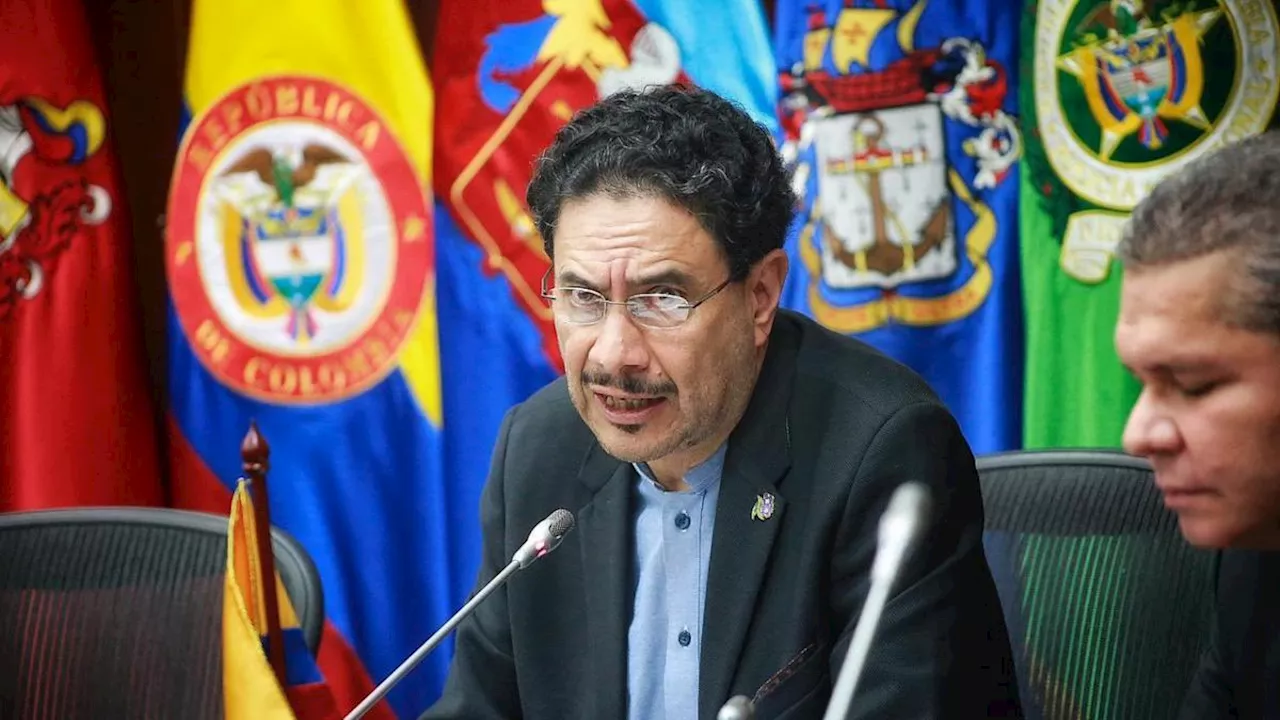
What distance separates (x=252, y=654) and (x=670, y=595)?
584 millimetres

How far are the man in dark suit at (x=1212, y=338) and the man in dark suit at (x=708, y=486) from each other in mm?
476

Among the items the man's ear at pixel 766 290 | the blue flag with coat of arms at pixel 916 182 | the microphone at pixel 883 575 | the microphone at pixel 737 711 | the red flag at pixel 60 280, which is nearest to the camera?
the microphone at pixel 883 575

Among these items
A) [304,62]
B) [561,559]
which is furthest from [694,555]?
[304,62]

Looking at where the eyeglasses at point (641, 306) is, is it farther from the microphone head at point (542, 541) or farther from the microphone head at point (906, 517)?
the microphone head at point (906, 517)

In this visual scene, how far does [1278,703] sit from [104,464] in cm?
248

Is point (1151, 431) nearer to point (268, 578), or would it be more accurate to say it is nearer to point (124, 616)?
point (268, 578)

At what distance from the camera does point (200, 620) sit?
217 cm

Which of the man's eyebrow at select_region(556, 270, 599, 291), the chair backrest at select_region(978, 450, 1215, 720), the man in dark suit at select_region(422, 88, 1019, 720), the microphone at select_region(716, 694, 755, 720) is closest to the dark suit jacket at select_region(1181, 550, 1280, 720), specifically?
the chair backrest at select_region(978, 450, 1215, 720)

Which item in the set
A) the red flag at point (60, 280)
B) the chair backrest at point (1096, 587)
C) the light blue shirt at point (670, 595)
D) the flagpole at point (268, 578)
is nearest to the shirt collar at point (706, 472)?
the light blue shirt at point (670, 595)

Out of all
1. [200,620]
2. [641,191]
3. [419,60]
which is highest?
[419,60]

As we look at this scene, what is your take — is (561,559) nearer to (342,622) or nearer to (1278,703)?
(1278,703)

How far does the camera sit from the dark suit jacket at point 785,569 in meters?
1.79

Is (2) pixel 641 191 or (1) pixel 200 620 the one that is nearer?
(2) pixel 641 191

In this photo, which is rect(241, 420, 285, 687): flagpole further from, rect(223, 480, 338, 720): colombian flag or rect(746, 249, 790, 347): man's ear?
rect(746, 249, 790, 347): man's ear
